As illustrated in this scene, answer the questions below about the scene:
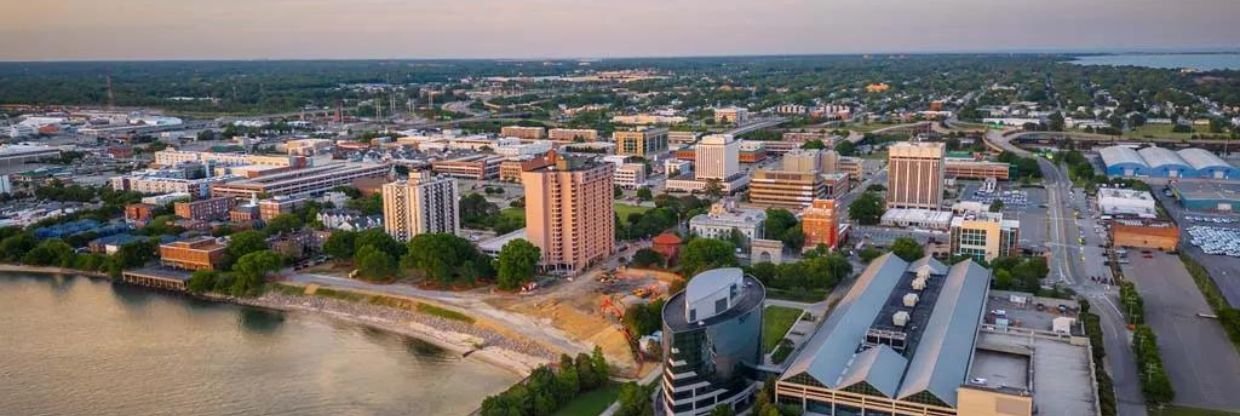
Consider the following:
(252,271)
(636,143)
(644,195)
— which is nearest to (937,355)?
(252,271)

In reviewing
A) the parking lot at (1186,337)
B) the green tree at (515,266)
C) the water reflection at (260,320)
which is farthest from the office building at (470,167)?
the parking lot at (1186,337)

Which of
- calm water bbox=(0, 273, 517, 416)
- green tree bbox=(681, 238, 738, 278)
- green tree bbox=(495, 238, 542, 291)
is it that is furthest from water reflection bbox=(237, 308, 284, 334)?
green tree bbox=(681, 238, 738, 278)

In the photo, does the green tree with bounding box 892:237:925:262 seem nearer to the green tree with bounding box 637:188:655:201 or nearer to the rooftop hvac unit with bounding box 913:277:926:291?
the rooftop hvac unit with bounding box 913:277:926:291

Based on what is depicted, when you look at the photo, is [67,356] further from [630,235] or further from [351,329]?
[630,235]

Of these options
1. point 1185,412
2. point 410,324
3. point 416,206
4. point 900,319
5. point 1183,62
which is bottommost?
point 410,324

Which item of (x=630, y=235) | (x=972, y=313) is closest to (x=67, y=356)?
(x=630, y=235)

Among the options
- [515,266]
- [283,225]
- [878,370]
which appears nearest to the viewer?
[878,370]

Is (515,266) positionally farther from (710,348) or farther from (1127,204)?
(1127,204)
